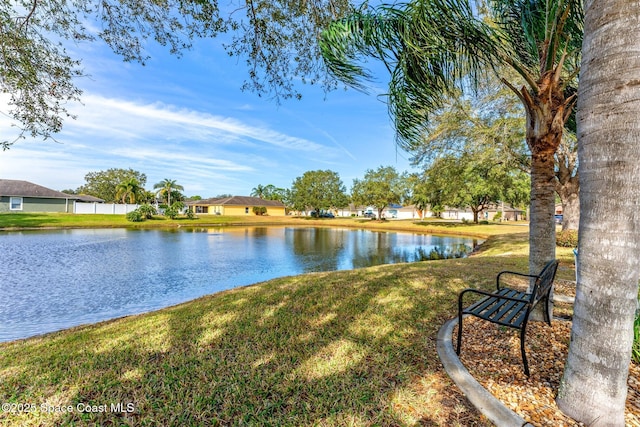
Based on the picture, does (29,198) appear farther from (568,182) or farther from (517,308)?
(568,182)

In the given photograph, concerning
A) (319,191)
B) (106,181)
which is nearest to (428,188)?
(319,191)

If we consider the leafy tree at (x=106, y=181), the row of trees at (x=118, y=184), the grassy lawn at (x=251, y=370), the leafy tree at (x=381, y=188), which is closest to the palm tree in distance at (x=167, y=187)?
the row of trees at (x=118, y=184)

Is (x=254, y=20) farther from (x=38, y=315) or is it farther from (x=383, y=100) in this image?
(x=38, y=315)

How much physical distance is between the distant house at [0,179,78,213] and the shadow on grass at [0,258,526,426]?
145ft

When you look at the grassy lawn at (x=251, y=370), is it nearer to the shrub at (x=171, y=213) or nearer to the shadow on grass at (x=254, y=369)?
the shadow on grass at (x=254, y=369)

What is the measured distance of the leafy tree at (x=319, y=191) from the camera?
49312 millimetres

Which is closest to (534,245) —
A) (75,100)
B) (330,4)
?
(330,4)

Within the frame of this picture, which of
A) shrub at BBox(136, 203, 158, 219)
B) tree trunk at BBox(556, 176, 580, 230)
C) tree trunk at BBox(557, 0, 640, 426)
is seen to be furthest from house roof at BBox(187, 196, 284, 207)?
tree trunk at BBox(557, 0, 640, 426)

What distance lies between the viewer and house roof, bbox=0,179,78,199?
33350mm

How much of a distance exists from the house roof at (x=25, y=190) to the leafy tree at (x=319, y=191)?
33.2 meters

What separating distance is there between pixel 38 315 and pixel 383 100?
817cm

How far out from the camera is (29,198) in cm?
3444

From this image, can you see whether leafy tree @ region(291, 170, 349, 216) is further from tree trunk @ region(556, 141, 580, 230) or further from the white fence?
tree trunk @ region(556, 141, 580, 230)

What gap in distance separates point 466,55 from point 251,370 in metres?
3.74
